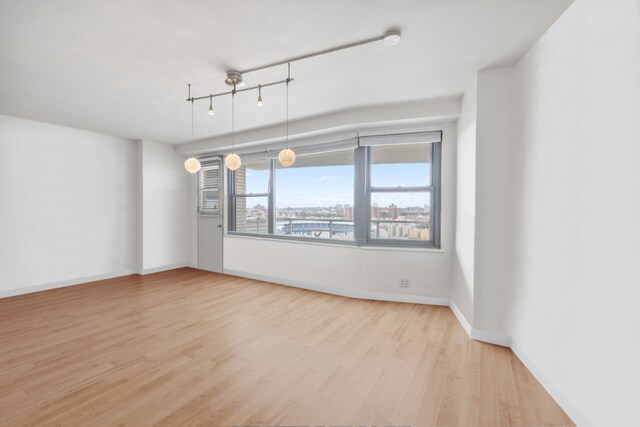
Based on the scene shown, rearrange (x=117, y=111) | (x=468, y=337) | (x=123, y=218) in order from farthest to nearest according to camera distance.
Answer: (x=123, y=218) → (x=117, y=111) → (x=468, y=337)

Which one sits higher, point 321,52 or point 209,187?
point 321,52

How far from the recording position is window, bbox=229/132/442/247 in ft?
12.1

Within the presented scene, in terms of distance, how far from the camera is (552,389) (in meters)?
1.88

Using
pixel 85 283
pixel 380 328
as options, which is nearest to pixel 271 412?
pixel 380 328

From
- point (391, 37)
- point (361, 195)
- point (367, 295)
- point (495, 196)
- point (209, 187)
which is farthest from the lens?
point (209, 187)

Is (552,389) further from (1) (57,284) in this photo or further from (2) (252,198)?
(1) (57,284)

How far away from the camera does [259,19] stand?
6.12 feet

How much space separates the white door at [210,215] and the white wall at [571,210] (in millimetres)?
4549

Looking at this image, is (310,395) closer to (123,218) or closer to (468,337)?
(468,337)

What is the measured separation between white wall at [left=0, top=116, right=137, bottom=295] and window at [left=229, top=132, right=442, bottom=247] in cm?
235

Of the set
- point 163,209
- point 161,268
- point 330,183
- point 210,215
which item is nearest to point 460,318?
point 330,183

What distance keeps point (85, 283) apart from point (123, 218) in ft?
4.10

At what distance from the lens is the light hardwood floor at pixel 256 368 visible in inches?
66.5

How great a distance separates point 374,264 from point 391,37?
2.68m
